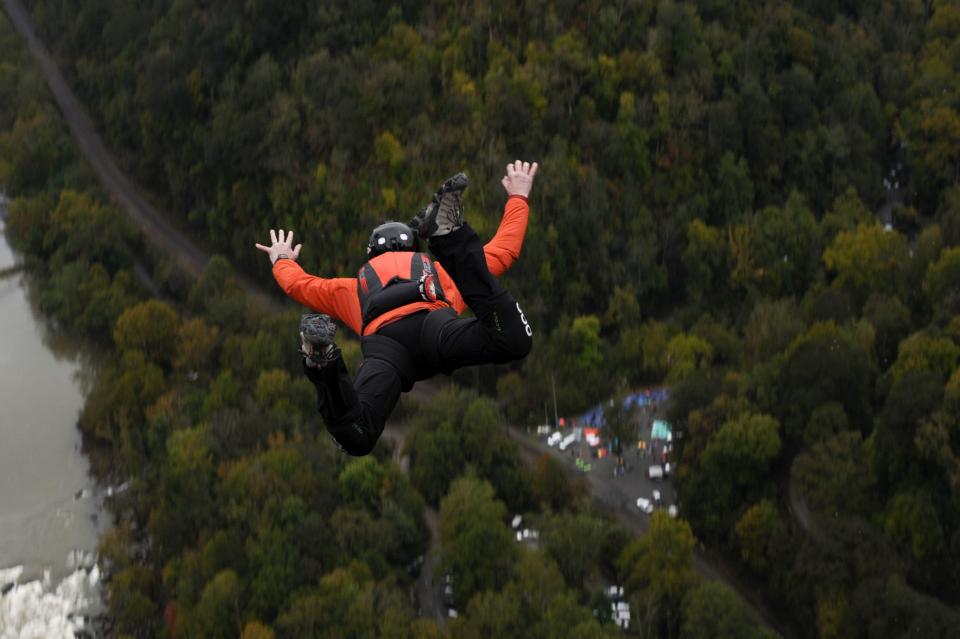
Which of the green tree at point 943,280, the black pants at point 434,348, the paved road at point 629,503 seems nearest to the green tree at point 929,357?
the green tree at point 943,280

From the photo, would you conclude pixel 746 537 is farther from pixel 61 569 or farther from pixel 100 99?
pixel 100 99

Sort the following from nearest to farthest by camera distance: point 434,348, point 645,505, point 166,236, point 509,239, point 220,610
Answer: point 434,348 → point 509,239 → point 220,610 → point 645,505 → point 166,236

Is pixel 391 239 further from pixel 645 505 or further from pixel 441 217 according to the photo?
pixel 645 505

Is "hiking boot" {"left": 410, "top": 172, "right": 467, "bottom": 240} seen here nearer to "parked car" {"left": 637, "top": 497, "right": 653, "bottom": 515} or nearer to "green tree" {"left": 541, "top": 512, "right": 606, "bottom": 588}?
"green tree" {"left": 541, "top": 512, "right": 606, "bottom": 588}

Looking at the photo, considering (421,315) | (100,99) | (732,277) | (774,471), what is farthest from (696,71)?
(421,315)

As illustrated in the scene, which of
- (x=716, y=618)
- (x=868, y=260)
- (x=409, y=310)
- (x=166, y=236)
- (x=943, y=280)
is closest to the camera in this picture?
(x=409, y=310)

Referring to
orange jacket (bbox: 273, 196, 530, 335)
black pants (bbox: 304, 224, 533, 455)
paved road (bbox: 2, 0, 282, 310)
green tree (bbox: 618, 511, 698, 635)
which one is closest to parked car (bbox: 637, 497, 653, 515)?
green tree (bbox: 618, 511, 698, 635)

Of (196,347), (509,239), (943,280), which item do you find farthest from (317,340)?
(196,347)
